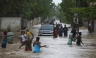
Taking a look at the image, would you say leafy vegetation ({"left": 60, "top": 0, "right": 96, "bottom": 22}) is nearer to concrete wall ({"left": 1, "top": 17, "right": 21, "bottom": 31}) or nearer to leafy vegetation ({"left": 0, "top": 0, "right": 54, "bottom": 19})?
leafy vegetation ({"left": 0, "top": 0, "right": 54, "bottom": 19})

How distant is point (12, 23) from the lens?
46.5 meters

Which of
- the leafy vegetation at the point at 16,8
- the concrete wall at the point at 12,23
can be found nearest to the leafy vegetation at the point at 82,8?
the leafy vegetation at the point at 16,8

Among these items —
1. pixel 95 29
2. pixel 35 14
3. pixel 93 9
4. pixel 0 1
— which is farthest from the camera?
pixel 35 14

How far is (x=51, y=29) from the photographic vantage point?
133ft

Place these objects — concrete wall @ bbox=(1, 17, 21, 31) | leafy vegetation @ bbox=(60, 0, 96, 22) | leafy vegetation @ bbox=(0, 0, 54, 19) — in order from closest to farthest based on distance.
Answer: leafy vegetation @ bbox=(60, 0, 96, 22), leafy vegetation @ bbox=(0, 0, 54, 19), concrete wall @ bbox=(1, 17, 21, 31)

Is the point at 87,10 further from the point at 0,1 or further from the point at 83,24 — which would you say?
the point at 83,24

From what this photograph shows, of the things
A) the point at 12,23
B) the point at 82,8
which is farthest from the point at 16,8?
the point at 82,8

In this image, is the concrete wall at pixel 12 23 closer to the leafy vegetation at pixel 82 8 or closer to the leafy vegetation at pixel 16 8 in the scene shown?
the leafy vegetation at pixel 16 8

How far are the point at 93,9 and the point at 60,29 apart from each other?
16594 mm

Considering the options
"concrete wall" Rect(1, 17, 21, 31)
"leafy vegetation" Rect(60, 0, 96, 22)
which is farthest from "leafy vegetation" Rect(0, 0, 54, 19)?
"leafy vegetation" Rect(60, 0, 96, 22)

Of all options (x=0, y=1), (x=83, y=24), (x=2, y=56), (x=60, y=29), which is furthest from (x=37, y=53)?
(x=83, y=24)

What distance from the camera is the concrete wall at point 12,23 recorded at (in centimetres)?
4634

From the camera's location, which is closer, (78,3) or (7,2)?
(7,2)

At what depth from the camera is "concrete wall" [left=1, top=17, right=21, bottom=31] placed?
152 feet
